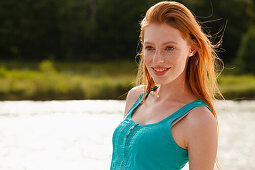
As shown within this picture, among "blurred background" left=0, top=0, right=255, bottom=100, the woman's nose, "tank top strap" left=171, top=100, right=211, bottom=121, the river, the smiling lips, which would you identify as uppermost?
the woman's nose

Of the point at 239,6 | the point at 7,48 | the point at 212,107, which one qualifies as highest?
the point at 212,107

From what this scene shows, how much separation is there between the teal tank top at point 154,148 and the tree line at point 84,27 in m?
21.8

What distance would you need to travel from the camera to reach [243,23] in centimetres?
2489

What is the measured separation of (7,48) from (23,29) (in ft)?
4.80

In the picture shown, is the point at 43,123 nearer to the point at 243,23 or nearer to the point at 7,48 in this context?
the point at 7,48

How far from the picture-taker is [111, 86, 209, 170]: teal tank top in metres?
1.51

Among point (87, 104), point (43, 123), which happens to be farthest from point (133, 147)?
point (87, 104)

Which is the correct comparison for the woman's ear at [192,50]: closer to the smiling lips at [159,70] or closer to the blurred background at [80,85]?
the smiling lips at [159,70]

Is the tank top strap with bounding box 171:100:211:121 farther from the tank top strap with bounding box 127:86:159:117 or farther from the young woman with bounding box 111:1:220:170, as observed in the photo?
the tank top strap with bounding box 127:86:159:117

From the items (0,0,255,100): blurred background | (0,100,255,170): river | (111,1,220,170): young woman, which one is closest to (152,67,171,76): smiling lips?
(111,1,220,170): young woman

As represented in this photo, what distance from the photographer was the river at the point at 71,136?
4676 mm

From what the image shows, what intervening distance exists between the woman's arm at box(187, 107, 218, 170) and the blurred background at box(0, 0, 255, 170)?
1.93 feet

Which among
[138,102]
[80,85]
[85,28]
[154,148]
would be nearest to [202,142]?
[154,148]

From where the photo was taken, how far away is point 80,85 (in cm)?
1019
